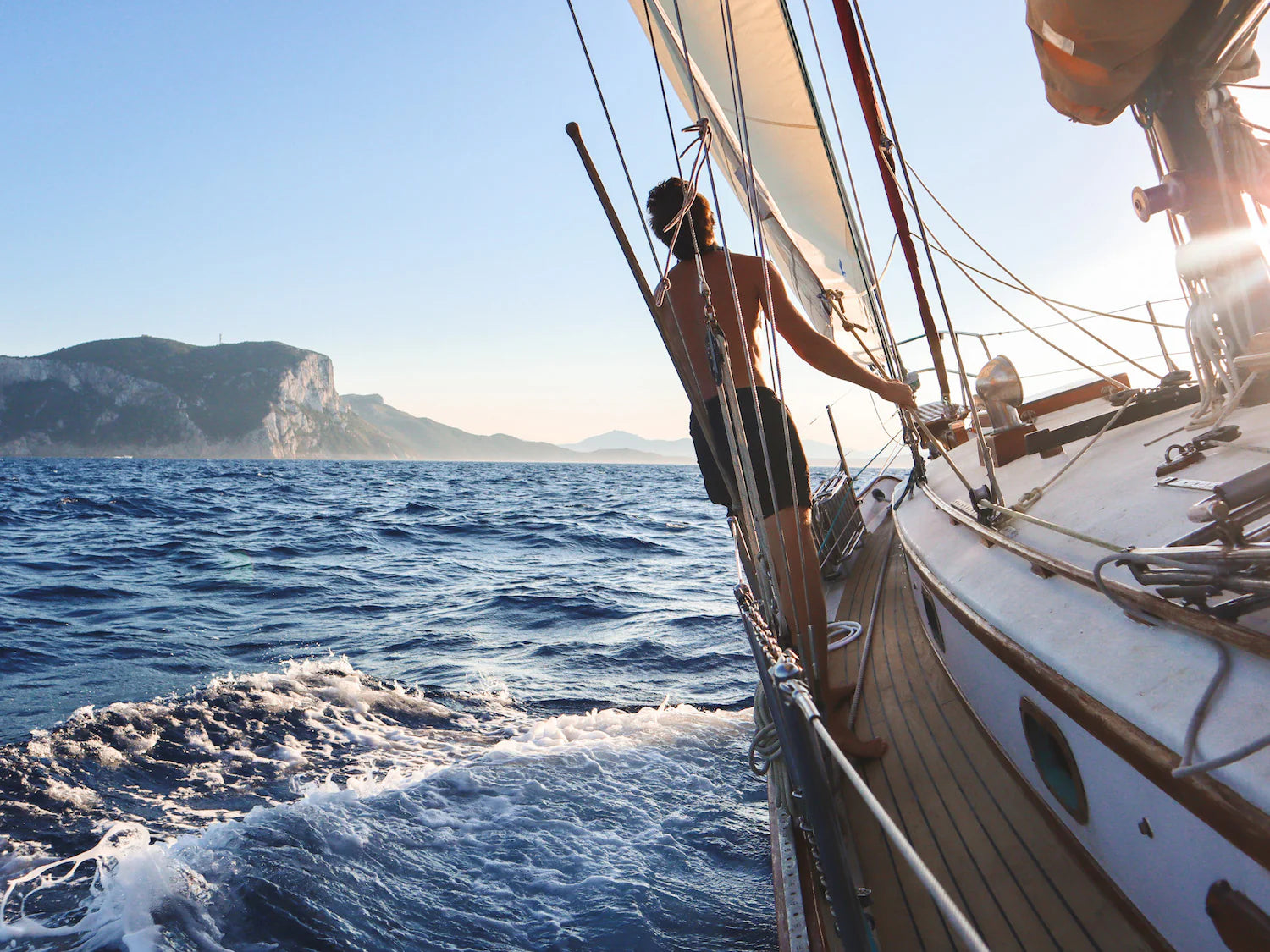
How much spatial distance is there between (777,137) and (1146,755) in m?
4.68

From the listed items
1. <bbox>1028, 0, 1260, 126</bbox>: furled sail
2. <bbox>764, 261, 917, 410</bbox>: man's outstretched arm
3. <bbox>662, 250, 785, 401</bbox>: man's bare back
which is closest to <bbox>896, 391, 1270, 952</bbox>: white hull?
<bbox>764, 261, 917, 410</bbox>: man's outstretched arm

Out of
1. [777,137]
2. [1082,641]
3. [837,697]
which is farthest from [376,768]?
[777,137]

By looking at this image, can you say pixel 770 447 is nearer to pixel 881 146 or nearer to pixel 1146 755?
pixel 1146 755

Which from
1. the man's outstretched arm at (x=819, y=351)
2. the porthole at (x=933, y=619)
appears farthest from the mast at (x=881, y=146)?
the porthole at (x=933, y=619)

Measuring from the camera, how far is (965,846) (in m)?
1.57

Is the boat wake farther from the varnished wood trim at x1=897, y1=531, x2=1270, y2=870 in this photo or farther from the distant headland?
the distant headland

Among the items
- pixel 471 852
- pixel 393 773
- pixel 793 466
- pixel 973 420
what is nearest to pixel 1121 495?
pixel 973 420

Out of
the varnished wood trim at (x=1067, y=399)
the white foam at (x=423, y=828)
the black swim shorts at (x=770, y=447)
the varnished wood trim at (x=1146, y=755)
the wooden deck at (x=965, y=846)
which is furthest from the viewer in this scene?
the varnished wood trim at (x=1067, y=399)

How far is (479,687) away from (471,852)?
206 cm

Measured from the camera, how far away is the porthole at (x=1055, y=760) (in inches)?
51.2

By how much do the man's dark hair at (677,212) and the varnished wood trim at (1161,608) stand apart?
43.6 inches

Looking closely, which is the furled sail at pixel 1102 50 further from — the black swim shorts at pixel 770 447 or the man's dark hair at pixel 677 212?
the black swim shorts at pixel 770 447

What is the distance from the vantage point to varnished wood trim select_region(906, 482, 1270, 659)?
0.91 m

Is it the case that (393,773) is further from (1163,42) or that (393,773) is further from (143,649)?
(1163,42)
